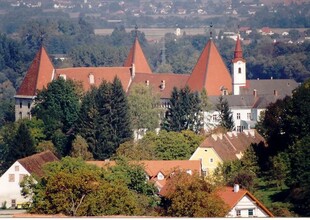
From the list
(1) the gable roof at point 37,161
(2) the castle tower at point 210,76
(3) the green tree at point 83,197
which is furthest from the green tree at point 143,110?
(3) the green tree at point 83,197

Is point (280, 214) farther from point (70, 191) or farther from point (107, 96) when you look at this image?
point (107, 96)

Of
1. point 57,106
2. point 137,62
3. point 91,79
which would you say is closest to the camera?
point 57,106

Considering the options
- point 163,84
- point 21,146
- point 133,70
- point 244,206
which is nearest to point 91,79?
point 133,70

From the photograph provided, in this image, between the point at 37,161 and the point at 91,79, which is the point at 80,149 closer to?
the point at 37,161

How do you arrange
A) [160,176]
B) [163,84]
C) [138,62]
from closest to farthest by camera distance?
[160,176] < [163,84] < [138,62]

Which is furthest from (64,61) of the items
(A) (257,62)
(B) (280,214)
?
(B) (280,214)

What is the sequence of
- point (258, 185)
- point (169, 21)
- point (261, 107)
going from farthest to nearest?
point (169, 21) < point (261, 107) < point (258, 185)
